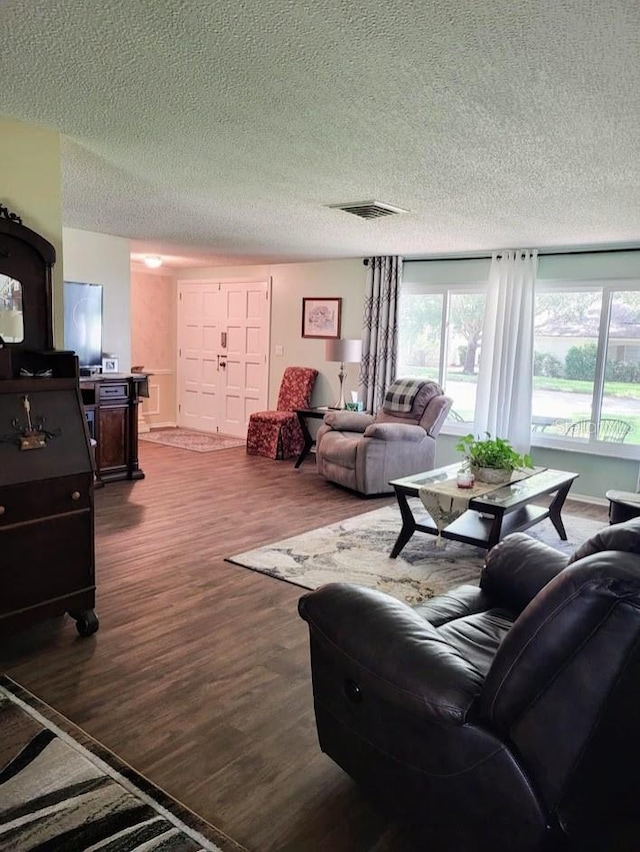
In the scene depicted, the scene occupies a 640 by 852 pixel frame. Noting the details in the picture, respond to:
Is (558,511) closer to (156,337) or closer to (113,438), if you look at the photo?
(113,438)

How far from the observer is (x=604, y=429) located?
5.74 meters

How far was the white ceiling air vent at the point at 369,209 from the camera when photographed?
13.6ft

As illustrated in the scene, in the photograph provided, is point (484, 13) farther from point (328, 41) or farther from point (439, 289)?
point (439, 289)

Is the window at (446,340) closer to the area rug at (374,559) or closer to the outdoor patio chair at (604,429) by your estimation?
the outdoor patio chair at (604,429)

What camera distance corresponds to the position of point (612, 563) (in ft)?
4.26

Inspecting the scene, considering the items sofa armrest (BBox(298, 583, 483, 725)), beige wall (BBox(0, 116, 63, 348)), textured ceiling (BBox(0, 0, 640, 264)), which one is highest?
textured ceiling (BBox(0, 0, 640, 264))

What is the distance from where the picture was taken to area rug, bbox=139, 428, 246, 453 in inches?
302

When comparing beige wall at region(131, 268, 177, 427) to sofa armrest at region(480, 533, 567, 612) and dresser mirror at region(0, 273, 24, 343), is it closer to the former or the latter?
Answer: dresser mirror at region(0, 273, 24, 343)

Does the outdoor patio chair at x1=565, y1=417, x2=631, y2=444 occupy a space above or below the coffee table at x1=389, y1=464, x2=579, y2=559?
above

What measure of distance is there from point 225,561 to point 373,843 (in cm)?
226

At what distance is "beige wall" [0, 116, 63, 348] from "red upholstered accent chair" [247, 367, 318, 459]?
413 centimetres

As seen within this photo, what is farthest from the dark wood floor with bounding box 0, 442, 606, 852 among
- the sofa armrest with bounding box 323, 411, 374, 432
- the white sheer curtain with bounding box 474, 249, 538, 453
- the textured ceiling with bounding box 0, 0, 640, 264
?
the white sheer curtain with bounding box 474, 249, 538, 453

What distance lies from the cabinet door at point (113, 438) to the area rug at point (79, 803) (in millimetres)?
3653

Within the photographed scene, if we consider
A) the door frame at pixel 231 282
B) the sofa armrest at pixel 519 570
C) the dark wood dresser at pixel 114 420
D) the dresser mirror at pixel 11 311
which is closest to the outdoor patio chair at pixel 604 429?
the sofa armrest at pixel 519 570
